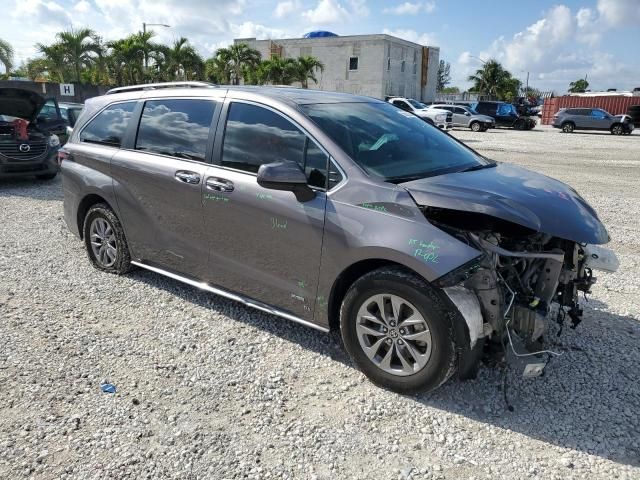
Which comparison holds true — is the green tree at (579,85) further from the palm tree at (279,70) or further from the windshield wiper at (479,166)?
the windshield wiper at (479,166)

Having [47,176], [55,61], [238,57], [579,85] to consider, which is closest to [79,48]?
[55,61]

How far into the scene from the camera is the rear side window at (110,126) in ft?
16.1

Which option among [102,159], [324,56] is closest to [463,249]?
[102,159]

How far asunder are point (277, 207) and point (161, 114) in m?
1.68

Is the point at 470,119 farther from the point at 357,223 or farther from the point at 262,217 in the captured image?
the point at 357,223

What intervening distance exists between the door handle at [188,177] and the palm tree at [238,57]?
43247 millimetres

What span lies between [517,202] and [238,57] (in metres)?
45.1

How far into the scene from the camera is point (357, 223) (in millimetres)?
3252

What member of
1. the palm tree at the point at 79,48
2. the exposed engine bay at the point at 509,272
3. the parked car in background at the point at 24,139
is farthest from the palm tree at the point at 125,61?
the exposed engine bay at the point at 509,272

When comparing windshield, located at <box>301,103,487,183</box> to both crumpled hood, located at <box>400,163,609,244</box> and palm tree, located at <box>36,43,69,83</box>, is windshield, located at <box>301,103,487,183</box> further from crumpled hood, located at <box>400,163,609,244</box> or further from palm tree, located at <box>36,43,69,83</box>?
palm tree, located at <box>36,43,69,83</box>

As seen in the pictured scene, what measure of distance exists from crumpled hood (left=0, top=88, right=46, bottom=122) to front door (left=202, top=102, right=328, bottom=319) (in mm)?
7659

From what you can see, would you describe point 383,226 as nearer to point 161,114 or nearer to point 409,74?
point 161,114

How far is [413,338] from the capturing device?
313 cm

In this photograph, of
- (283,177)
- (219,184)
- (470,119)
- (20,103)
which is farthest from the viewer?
(470,119)
